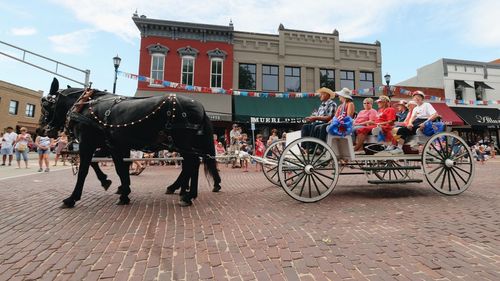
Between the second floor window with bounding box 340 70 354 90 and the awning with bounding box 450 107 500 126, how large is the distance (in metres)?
9.37

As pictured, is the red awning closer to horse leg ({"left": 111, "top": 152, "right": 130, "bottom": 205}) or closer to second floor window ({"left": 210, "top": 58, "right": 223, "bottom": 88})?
second floor window ({"left": 210, "top": 58, "right": 223, "bottom": 88})

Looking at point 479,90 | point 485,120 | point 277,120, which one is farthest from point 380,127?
point 479,90

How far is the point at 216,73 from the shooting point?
20609 millimetres

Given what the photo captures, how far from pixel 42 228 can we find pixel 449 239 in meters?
4.48

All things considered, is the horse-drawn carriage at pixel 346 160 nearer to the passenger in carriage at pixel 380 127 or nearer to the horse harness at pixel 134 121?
the passenger in carriage at pixel 380 127

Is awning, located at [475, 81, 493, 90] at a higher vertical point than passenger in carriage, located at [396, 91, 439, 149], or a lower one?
higher

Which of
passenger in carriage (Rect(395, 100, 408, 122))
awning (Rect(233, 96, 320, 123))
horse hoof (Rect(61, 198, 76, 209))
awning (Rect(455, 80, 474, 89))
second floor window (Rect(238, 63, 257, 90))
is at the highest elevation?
awning (Rect(455, 80, 474, 89))

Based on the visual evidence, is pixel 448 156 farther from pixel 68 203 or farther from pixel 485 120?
pixel 485 120

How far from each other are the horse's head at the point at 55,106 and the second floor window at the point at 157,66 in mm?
15570

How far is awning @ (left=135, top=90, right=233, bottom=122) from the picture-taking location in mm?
18094

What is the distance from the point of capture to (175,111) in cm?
440

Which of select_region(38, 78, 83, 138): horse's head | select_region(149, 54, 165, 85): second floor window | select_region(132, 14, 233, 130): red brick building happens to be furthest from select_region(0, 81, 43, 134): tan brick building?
select_region(38, 78, 83, 138): horse's head

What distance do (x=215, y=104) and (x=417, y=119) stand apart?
48.0 ft

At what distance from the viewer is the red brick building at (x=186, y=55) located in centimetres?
1973
